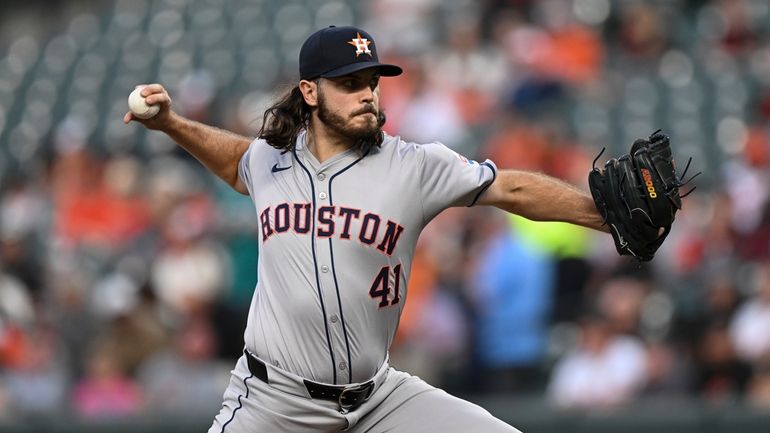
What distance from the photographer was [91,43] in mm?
14312

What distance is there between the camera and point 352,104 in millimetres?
4551

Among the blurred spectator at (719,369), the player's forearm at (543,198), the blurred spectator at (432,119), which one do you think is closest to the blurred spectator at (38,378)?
the blurred spectator at (432,119)

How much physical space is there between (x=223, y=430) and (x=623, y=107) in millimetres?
6421

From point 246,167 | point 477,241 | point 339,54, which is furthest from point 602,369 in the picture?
point 339,54

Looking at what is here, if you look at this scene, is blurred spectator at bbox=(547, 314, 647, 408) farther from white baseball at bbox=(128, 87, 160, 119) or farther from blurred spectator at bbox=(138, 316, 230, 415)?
white baseball at bbox=(128, 87, 160, 119)

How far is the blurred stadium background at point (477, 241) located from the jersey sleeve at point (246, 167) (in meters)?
2.93

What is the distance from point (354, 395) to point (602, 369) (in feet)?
11.3

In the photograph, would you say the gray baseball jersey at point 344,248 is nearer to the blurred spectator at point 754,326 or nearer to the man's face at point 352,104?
the man's face at point 352,104

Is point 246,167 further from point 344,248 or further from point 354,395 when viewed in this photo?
point 354,395

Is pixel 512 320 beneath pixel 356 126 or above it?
beneath

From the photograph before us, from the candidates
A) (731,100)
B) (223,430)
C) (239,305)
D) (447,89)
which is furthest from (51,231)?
(223,430)

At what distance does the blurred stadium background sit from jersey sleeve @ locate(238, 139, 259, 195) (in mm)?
2933

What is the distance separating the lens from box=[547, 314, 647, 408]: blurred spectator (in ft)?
25.1

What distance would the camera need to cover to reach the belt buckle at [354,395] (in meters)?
4.53
